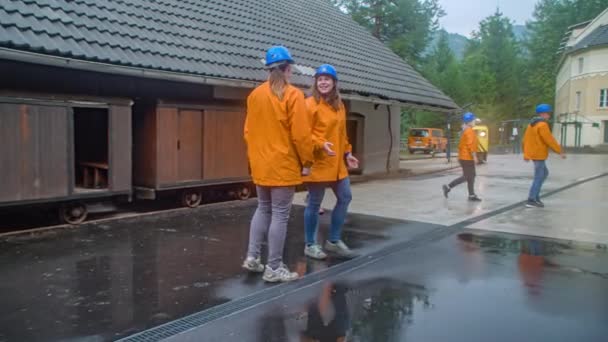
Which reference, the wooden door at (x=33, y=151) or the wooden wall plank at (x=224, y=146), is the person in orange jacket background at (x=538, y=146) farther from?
the wooden door at (x=33, y=151)

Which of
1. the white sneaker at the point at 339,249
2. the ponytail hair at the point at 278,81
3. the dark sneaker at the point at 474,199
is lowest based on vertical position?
the white sneaker at the point at 339,249

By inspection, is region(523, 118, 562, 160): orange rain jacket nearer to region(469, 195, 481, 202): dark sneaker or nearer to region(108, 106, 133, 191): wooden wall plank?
region(469, 195, 481, 202): dark sneaker

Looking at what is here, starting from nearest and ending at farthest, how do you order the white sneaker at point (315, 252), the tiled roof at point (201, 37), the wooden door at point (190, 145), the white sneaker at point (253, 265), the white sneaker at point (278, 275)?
1. the white sneaker at point (278, 275)
2. the white sneaker at point (253, 265)
3. the white sneaker at point (315, 252)
4. the tiled roof at point (201, 37)
5. the wooden door at point (190, 145)

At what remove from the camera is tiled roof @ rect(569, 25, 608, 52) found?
145 feet

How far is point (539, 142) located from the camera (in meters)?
9.51

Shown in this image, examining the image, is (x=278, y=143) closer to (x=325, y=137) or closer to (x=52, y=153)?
(x=325, y=137)

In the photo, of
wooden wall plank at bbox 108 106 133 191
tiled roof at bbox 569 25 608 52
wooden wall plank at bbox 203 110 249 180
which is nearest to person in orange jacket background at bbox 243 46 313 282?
wooden wall plank at bbox 108 106 133 191

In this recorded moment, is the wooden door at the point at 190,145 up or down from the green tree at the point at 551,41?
down

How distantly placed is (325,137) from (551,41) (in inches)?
2644

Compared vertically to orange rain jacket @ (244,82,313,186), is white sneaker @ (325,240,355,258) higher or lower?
lower

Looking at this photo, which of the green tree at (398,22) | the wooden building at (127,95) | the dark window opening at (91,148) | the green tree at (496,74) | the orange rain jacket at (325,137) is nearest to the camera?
the orange rain jacket at (325,137)

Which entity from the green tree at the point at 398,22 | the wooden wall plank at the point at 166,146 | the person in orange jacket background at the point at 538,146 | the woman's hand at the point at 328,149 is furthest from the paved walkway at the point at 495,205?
the green tree at the point at 398,22

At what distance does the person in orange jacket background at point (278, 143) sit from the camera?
15.2 ft

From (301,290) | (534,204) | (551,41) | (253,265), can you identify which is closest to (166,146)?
(253,265)
